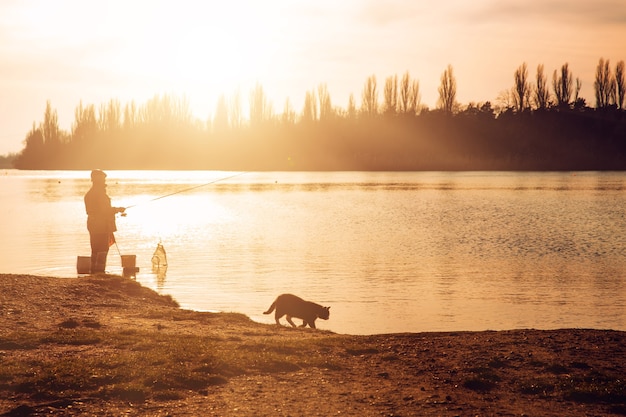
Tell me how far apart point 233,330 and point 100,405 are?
449cm

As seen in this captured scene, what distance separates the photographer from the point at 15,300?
13219mm

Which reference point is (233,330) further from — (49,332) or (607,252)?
(607,252)

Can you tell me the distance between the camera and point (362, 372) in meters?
9.25

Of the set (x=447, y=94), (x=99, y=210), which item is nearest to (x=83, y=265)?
(x=99, y=210)

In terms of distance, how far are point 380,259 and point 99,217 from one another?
35.3 feet

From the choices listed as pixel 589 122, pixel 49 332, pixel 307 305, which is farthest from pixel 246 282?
pixel 589 122

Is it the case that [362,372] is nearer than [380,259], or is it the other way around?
[362,372]

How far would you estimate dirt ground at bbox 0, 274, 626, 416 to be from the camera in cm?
777

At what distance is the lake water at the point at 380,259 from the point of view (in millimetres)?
16156

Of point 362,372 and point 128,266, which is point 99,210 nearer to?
point 128,266

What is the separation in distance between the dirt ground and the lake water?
313cm

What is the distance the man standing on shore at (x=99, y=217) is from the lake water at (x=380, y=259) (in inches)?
63.9

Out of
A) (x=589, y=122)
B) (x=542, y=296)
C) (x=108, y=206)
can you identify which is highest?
(x=589, y=122)

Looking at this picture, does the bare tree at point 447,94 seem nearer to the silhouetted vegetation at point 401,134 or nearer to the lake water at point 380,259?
the silhouetted vegetation at point 401,134
